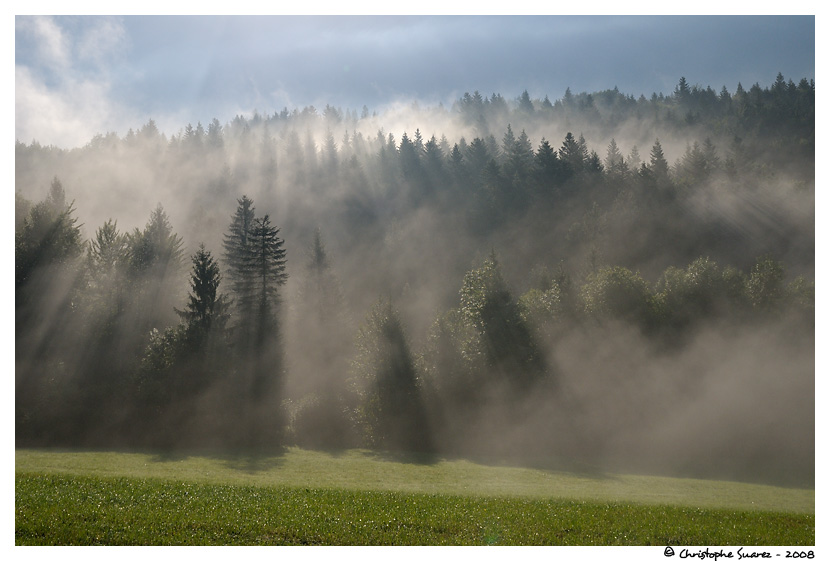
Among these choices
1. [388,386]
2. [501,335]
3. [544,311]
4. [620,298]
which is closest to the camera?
[388,386]

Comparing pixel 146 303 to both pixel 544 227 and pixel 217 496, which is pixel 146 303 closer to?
pixel 217 496

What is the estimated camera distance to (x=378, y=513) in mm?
16938

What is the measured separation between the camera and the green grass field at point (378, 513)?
15.0 m

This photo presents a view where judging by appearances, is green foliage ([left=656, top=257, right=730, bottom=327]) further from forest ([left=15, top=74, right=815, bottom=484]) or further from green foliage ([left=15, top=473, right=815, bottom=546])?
green foliage ([left=15, top=473, right=815, bottom=546])

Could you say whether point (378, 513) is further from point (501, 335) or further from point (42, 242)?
point (42, 242)

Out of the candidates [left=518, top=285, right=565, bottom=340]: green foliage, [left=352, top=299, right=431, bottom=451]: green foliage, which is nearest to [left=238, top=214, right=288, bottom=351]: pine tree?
[left=352, top=299, right=431, bottom=451]: green foliage

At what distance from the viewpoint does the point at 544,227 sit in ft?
322

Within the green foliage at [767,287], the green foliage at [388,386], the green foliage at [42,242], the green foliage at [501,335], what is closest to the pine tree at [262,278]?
the green foliage at [388,386]

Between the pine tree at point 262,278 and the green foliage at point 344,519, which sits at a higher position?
the pine tree at point 262,278

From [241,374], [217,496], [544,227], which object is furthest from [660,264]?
[217,496]

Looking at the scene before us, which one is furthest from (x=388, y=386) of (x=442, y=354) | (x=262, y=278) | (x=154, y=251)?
(x=154, y=251)

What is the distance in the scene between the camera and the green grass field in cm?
1502

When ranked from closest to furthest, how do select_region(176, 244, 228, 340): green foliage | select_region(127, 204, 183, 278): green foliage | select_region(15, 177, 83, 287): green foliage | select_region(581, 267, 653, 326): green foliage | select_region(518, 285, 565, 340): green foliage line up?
select_region(15, 177, 83, 287): green foliage → select_region(176, 244, 228, 340): green foliage → select_region(581, 267, 653, 326): green foliage → select_region(518, 285, 565, 340): green foliage → select_region(127, 204, 183, 278): green foliage

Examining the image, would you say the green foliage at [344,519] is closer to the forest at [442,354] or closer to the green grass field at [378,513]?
the green grass field at [378,513]
